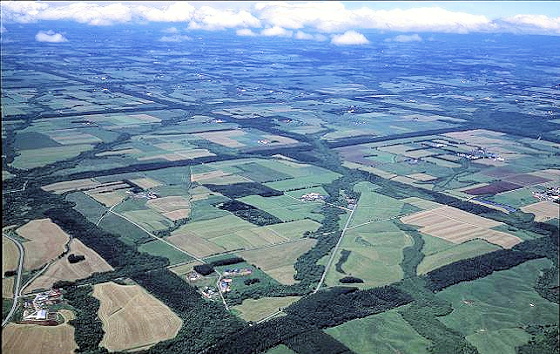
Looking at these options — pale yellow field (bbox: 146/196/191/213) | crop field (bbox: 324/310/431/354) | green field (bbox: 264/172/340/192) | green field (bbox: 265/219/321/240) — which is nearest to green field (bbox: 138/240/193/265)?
pale yellow field (bbox: 146/196/191/213)

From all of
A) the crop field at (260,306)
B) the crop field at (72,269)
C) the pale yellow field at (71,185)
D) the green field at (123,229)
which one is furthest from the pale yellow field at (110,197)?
the crop field at (260,306)

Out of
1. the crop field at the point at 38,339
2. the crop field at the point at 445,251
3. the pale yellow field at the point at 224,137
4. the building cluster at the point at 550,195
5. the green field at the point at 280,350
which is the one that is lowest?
the pale yellow field at the point at 224,137

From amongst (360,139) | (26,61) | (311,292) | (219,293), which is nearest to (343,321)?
(311,292)

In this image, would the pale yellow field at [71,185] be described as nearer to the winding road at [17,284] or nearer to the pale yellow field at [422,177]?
the winding road at [17,284]

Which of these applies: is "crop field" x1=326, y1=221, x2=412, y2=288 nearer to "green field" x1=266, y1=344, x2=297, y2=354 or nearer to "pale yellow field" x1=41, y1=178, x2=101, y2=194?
"green field" x1=266, y1=344, x2=297, y2=354

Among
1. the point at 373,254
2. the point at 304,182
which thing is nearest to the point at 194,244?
the point at 373,254

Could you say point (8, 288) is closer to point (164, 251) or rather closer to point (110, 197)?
point (164, 251)
